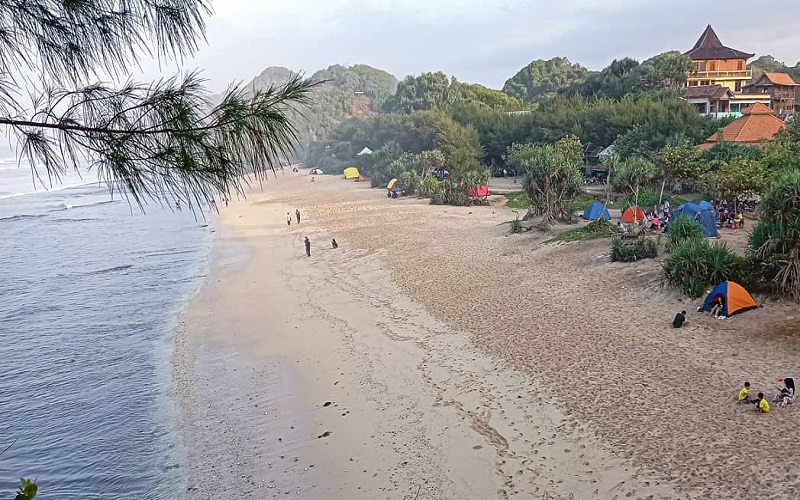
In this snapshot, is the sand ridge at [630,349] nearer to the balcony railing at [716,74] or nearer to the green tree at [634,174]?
the green tree at [634,174]

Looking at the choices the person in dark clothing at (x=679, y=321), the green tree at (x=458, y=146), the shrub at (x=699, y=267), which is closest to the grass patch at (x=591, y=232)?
the shrub at (x=699, y=267)

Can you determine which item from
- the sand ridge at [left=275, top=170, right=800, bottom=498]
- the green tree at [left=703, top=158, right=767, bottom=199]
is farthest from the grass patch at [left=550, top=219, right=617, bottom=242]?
the green tree at [left=703, top=158, right=767, bottom=199]

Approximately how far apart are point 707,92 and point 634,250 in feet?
112

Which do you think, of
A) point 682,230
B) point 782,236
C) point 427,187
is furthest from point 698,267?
point 427,187

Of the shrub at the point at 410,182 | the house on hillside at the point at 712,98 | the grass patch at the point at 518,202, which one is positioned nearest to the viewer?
the grass patch at the point at 518,202

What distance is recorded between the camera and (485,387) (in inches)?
363

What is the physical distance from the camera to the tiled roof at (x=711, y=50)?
47.2 m

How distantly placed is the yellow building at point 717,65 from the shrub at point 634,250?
39135 millimetres

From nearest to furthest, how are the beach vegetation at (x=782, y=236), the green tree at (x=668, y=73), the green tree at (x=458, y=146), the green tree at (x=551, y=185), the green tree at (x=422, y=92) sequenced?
the beach vegetation at (x=782, y=236), the green tree at (x=551, y=185), the green tree at (x=458, y=146), the green tree at (x=668, y=73), the green tree at (x=422, y=92)

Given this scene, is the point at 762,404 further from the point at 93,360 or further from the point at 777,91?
the point at 777,91

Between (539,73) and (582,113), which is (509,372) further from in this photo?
(539,73)

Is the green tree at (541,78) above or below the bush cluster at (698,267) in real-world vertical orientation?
above

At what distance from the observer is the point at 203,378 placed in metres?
11.3

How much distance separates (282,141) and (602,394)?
6527mm
